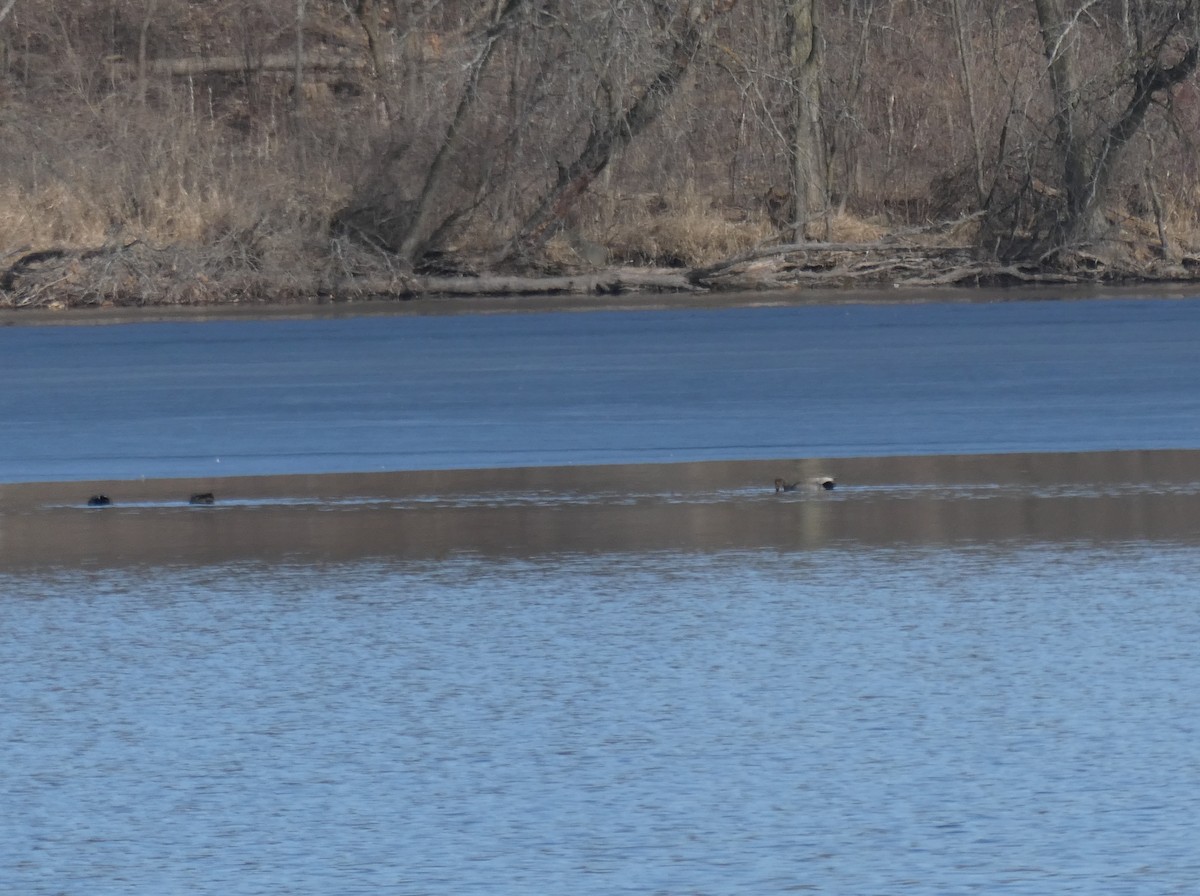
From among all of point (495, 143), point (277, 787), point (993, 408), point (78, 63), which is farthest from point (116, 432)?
point (78, 63)

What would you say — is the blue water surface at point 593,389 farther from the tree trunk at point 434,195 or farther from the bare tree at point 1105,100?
the tree trunk at point 434,195

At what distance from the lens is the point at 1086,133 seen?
28.2 metres

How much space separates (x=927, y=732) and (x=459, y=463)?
22.2 feet

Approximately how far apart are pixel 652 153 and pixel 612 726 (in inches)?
992

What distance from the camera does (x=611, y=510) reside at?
36.7ft

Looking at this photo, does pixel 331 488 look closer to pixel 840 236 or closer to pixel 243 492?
pixel 243 492

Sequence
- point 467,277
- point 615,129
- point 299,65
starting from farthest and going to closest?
point 299,65 → point 467,277 → point 615,129

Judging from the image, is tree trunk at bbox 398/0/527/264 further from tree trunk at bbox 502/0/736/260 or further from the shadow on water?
the shadow on water

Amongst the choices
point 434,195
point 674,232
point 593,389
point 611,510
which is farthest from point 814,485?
point 434,195

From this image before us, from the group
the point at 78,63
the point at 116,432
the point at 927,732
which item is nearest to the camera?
the point at 927,732

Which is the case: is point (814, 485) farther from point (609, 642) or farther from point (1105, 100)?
point (1105, 100)

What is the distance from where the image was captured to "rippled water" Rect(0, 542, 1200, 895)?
211 inches

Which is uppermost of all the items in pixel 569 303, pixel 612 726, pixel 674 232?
pixel 674 232

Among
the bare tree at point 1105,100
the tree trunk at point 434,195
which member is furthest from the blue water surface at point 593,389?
the tree trunk at point 434,195
